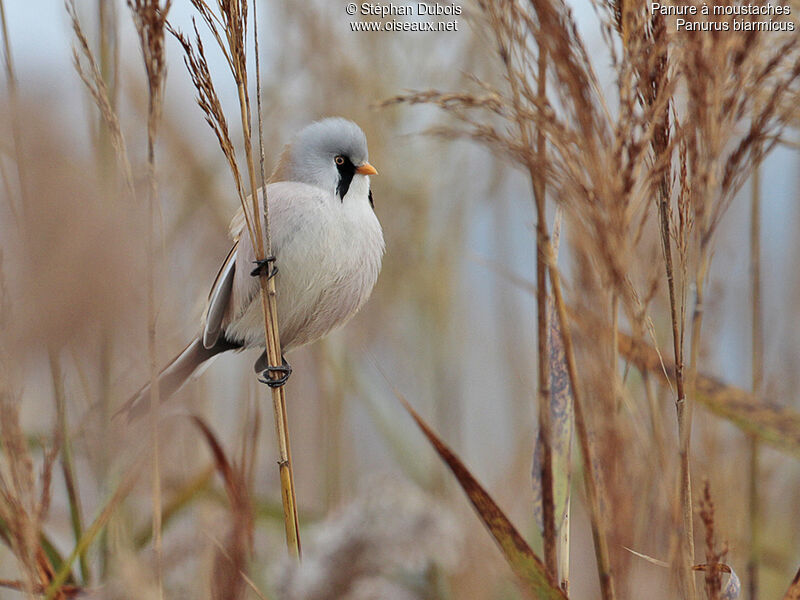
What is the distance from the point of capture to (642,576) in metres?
1.18

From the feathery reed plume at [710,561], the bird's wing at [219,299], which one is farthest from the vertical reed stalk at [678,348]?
the bird's wing at [219,299]

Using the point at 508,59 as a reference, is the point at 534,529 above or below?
below

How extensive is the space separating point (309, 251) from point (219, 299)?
0.75 ft

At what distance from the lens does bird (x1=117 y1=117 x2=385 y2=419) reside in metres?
1.13

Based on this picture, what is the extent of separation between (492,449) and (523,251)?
0.62 m

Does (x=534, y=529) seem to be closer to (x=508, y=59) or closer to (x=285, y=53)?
(x=508, y=59)

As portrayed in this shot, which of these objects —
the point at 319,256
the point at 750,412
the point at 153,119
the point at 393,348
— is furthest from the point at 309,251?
the point at 393,348

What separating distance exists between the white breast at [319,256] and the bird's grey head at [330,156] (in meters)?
0.02

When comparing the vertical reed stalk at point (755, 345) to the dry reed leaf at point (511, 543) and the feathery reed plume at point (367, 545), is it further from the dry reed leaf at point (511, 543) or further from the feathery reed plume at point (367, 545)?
the feathery reed plume at point (367, 545)

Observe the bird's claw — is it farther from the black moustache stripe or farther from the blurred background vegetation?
the black moustache stripe

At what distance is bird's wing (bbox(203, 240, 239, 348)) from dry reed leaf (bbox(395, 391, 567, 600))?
1.55 feet

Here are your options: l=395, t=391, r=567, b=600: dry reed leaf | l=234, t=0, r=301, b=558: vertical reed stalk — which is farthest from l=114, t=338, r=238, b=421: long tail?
l=395, t=391, r=567, b=600: dry reed leaf

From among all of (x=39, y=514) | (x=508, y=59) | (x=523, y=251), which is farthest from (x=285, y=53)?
(x=39, y=514)

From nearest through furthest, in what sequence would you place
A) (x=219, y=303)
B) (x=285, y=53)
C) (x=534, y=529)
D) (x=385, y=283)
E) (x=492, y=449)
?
1. (x=219, y=303)
2. (x=534, y=529)
3. (x=285, y=53)
4. (x=385, y=283)
5. (x=492, y=449)
